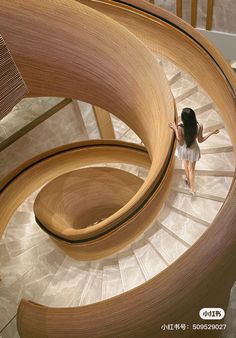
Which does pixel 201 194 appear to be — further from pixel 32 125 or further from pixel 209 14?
pixel 32 125

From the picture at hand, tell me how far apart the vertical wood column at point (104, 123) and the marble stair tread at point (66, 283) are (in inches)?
108

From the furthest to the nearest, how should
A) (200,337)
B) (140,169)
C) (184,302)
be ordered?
(140,169) < (200,337) < (184,302)

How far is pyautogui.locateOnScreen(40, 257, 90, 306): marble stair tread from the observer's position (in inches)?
190

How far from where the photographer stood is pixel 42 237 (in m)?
6.12

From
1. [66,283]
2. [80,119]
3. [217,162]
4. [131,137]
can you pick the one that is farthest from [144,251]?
[80,119]

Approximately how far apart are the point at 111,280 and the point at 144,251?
0.51m

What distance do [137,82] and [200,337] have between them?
9.24 feet

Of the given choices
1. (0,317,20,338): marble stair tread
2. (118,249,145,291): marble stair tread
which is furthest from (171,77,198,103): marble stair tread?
(0,317,20,338): marble stair tread

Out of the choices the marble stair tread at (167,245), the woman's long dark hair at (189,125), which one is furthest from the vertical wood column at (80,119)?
the woman's long dark hair at (189,125)

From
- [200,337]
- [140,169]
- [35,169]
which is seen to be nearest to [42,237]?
[35,169]

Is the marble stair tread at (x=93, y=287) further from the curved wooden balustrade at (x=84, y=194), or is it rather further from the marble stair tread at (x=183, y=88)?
the marble stair tread at (x=183, y=88)

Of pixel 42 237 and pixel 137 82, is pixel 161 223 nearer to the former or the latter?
pixel 137 82

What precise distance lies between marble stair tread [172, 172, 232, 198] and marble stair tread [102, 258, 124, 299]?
3.99ft

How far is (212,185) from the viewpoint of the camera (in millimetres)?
4801
